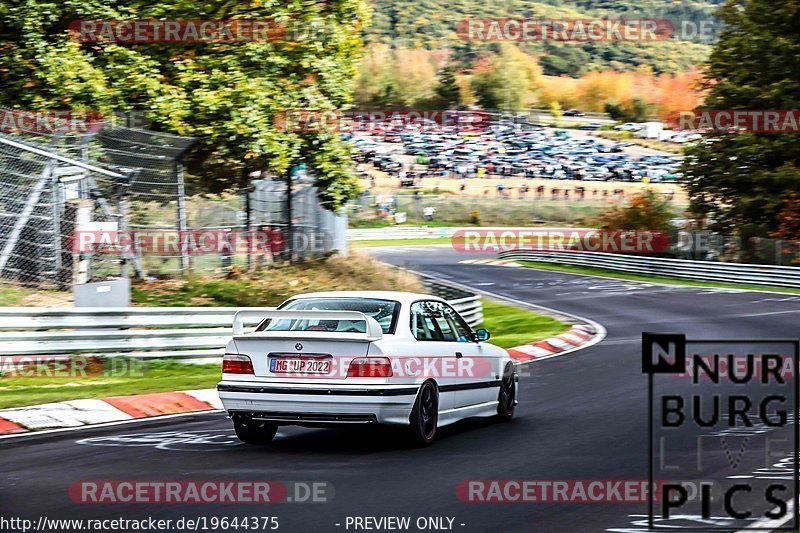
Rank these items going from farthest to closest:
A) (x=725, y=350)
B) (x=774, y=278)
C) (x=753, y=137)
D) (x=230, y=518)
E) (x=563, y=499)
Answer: (x=753, y=137) < (x=774, y=278) < (x=725, y=350) < (x=563, y=499) < (x=230, y=518)

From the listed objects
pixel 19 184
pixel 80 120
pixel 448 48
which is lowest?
pixel 19 184

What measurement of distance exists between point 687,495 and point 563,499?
795 millimetres

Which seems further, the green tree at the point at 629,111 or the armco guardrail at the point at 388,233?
the green tree at the point at 629,111

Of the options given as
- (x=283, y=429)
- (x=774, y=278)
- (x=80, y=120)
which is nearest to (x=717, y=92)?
(x=774, y=278)

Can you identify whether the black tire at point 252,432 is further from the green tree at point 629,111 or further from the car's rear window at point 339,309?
the green tree at point 629,111

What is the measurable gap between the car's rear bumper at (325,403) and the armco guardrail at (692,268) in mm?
29830

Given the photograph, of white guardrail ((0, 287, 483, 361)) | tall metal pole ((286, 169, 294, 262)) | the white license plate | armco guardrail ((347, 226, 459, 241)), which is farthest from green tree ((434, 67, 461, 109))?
the white license plate

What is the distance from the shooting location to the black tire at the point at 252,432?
9297 mm

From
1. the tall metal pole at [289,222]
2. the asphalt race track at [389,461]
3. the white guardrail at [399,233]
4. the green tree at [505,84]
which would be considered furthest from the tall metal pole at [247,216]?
the green tree at [505,84]

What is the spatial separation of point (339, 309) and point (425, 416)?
1239 mm

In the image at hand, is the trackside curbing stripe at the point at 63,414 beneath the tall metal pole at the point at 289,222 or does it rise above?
beneath

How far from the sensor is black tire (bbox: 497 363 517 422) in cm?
1092

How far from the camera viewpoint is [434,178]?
294 ft

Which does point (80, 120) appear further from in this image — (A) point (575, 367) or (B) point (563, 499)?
(B) point (563, 499)
